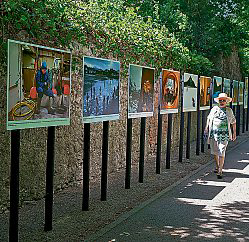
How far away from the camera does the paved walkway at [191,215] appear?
632 cm

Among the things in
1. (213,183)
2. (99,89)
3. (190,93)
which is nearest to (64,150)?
(99,89)

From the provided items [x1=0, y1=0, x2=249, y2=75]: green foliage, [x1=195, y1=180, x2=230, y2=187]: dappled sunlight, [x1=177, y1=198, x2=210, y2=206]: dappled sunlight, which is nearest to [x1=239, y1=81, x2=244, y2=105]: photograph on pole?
[x1=0, y1=0, x2=249, y2=75]: green foliage

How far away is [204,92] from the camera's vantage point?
14.5 meters

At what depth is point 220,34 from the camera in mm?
21953

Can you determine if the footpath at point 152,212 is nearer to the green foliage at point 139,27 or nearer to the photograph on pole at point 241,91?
the green foliage at point 139,27

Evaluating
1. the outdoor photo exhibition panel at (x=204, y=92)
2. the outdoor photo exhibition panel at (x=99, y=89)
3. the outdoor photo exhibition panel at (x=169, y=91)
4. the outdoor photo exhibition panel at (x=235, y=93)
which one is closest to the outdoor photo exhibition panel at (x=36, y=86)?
the outdoor photo exhibition panel at (x=99, y=89)

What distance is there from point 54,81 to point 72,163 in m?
3.06

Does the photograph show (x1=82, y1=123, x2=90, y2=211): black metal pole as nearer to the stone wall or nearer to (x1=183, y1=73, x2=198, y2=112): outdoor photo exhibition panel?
the stone wall

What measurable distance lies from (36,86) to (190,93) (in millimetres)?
7957

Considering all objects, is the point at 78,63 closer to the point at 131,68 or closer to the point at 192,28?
the point at 131,68

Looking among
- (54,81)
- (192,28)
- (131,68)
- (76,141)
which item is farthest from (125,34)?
(192,28)

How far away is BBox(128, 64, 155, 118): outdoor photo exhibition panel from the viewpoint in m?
9.23

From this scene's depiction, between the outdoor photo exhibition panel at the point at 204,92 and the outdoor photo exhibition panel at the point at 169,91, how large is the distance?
230cm

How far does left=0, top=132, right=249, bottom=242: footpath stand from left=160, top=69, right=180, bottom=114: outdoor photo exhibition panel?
1.45 metres
